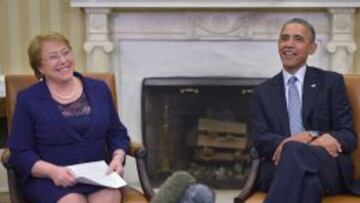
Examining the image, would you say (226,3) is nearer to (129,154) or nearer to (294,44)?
(294,44)

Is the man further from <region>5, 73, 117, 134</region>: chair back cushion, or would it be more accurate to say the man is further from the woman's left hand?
<region>5, 73, 117, 134</region>: chair back cushion

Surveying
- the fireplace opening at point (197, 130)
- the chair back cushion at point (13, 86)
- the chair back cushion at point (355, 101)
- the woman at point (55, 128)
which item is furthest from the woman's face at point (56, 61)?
the fireplace opening at point (197, 130)

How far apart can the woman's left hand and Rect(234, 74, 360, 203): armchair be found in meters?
0.46

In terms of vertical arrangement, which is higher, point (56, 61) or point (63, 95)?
point (56, 61)

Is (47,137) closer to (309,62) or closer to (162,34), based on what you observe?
(162,34)

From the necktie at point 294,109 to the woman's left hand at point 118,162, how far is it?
708 mm

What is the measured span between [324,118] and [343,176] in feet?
0.89

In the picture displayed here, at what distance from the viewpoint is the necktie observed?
8.61ft

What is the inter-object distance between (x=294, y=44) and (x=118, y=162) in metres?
0.88

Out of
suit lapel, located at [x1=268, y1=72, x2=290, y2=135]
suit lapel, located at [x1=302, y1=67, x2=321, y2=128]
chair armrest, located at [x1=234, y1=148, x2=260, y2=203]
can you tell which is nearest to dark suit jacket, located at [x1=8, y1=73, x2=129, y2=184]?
chair armrest, located at [x1=234, y1=148, x2=260, y2=203]

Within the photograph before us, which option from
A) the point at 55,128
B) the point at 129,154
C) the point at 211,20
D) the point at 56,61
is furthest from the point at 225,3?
the point at 55,128

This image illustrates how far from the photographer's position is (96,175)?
7.72 feet

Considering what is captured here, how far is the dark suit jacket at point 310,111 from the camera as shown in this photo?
2578 millimetres

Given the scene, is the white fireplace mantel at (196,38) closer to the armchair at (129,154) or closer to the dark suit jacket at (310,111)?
the armchair at (129,154)
